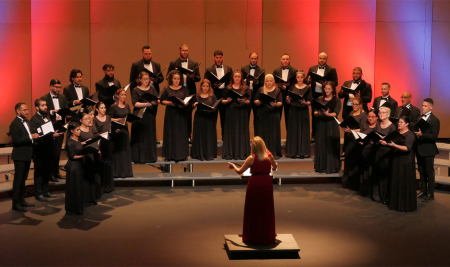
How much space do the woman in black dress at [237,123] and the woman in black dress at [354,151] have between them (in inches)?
66.0

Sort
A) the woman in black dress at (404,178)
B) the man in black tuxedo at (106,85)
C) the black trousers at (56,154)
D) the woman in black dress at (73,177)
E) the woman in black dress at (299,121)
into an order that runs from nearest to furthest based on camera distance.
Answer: the woman in black dress at (73,177) → the woman in black dress at (404,178) → the black trousers at (56,154) → the man in black tuxedo at (106,85) → the woman in black dress at (299,121)

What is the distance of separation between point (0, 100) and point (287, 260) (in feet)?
28.7

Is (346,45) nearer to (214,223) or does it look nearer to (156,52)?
(156,52)

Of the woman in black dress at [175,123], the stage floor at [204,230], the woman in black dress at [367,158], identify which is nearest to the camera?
the stage floor at [204,230]

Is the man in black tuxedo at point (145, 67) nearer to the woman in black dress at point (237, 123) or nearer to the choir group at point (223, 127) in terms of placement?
the choir group at point (223, 127)

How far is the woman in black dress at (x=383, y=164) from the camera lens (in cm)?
735

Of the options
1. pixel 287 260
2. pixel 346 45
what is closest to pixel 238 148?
pixel 287 260

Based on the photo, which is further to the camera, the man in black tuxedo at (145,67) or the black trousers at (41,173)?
the man in black tuxedo at (145,67)

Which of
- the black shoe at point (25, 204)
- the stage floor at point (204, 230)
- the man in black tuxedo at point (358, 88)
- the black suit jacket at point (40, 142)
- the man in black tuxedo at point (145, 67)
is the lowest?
the stage floor at point (204, 230)

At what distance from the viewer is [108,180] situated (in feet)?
26.2

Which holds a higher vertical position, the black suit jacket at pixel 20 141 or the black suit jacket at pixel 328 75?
the black suit jacket at pixel 328 75

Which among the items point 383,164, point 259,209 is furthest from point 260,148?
point 383,164

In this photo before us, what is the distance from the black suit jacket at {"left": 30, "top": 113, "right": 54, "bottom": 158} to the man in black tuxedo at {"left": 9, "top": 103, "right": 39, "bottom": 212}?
0.22m

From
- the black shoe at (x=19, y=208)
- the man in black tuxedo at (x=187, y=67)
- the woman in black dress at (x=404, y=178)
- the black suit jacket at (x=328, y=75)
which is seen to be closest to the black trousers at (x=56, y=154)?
the black shoe at (x=19, y=208)
